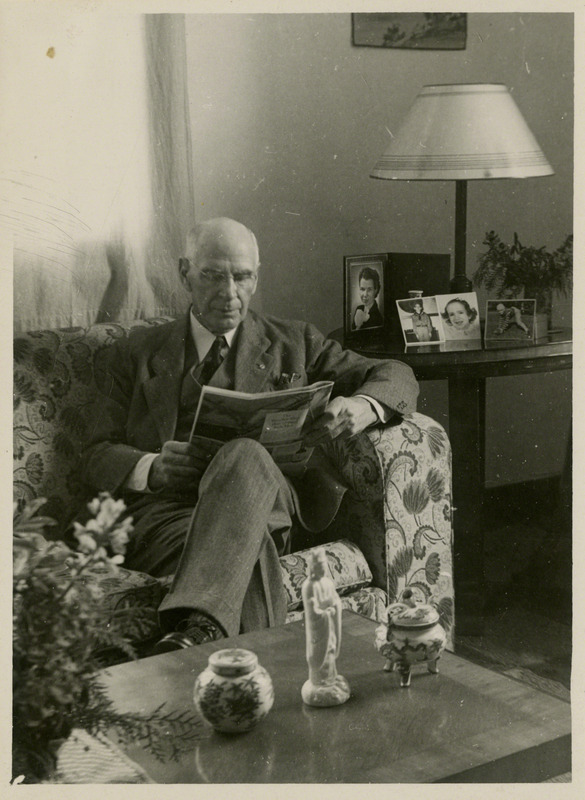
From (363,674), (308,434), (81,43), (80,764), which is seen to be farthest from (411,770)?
(81,43)

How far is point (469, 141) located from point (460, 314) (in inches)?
16.6

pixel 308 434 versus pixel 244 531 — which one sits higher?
pixel 308 434

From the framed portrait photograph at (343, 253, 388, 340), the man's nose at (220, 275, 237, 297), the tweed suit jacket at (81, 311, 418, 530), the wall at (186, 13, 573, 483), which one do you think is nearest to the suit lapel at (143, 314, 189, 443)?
the tweed suit jacket at (81, 311, 418, 530)

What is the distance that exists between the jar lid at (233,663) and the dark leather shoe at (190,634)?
0.29m

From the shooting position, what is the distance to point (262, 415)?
1876mm

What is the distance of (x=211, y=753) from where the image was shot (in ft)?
4.31

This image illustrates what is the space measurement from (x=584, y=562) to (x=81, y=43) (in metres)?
1.32

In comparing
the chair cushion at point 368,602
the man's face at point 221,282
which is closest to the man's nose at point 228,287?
the man's face at point 221,282

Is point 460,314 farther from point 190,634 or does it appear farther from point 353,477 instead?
point 190,634

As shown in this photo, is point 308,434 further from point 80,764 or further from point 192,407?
point 80,764

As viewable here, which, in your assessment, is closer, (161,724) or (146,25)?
(161,724)

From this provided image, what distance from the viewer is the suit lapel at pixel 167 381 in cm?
205

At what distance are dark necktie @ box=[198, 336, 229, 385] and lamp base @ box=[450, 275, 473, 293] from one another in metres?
0.67

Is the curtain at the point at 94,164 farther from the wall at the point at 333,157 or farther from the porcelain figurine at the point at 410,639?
the porcelain figurine at the point at 410,639
